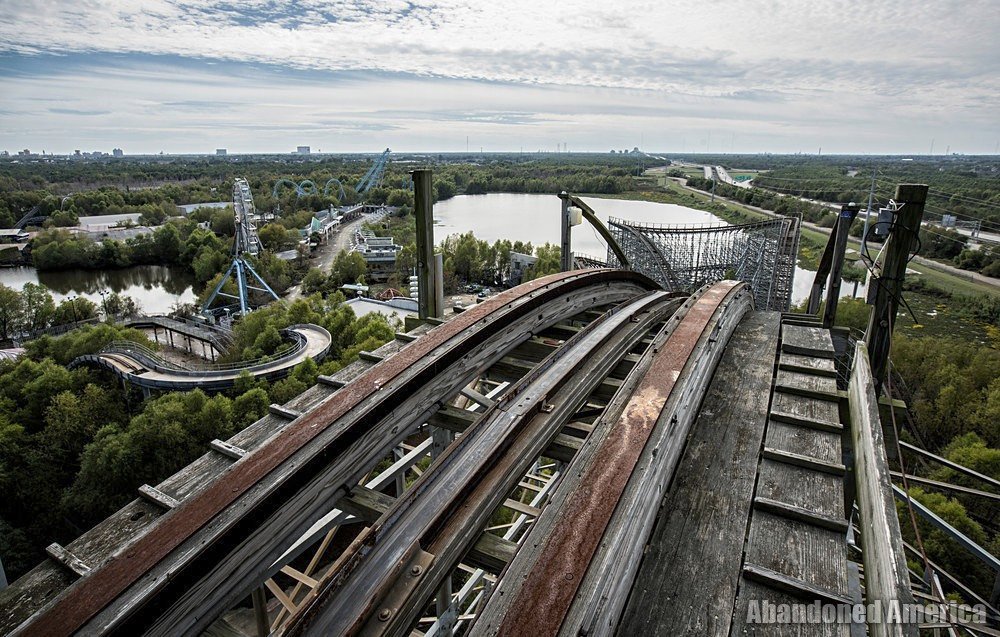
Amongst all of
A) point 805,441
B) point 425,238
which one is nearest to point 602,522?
point 805,441

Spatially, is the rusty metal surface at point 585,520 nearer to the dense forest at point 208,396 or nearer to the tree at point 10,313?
the dense forest at point 208,396

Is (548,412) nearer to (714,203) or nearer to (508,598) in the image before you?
(508,598)

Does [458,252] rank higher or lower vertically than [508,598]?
lower

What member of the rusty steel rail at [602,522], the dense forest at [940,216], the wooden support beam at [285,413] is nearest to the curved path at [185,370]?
the wooden support beam at [285,413]

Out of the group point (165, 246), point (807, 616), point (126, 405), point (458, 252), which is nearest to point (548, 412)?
point (807, 616)

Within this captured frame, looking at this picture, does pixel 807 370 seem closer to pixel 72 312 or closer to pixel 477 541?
pixel 477 541

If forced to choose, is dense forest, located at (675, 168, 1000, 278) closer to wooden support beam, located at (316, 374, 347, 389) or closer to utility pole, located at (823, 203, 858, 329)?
utility pole, located at (823, 203, 858, 329)

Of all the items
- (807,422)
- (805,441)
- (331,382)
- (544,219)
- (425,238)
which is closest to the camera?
(805,441)
